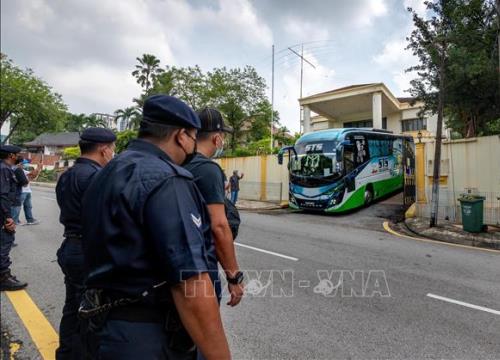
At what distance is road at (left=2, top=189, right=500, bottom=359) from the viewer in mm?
2893

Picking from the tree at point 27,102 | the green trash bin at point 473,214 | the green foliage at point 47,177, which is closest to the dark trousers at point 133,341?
the green trash bin at point 473,214

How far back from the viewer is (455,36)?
9250mm

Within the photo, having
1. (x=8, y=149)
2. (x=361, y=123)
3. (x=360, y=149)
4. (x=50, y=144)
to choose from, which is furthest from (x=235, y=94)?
(x=50, y=144)

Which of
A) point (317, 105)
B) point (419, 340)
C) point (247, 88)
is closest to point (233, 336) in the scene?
point (419, 340)

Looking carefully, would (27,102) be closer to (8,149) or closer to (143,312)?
(8,149)

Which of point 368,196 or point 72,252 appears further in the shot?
point 368,196

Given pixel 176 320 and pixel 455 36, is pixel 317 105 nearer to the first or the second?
pixel 455 36

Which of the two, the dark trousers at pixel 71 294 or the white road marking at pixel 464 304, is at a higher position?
the dark trousers at pixel 71 294

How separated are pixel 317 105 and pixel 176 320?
74.9 feet

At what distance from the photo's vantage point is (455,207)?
10109mm

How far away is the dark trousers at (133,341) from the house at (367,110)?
19562mm

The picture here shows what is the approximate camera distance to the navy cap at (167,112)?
136 cm

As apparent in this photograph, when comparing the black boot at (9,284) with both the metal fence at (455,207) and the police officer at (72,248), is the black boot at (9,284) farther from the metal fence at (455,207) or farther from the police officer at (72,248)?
the metal fence at (455,207)

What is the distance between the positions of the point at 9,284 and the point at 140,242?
13.5ft
